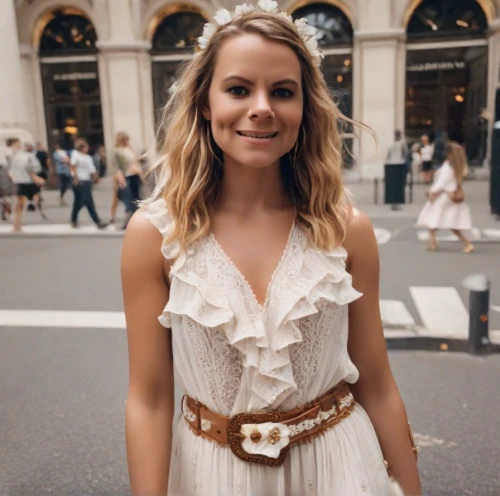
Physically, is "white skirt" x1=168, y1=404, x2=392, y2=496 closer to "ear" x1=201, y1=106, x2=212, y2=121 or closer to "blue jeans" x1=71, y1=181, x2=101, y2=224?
"ear" x1=201, y1=106, x2=212, y2=121

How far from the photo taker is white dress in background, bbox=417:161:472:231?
29.5ft

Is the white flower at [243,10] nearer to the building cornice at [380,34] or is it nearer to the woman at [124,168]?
the woman at [124,168]

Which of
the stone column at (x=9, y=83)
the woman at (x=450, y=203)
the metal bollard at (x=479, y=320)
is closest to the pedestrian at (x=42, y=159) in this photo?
the stone column at (x=9, y=83)

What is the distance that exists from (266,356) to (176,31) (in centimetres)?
2192

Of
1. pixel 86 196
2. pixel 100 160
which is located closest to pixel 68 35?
pixel 100 160

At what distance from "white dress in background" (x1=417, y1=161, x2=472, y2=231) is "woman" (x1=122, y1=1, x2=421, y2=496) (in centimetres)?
790

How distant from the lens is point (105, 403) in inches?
166

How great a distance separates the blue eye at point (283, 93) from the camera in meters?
1.41

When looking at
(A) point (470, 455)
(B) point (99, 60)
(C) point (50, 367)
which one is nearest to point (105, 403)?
(C) point (50, 367)

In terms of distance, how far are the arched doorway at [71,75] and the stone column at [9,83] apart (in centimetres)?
349

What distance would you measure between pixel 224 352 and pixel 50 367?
12.9ft

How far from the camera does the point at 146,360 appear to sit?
4.90 feet

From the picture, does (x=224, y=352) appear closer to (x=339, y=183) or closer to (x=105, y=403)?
(x=339, y=183)

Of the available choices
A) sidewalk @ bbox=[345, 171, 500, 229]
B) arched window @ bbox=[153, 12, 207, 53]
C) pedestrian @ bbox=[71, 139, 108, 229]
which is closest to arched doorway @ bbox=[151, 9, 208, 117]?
arched window @ bbox=[153, 12, 207, 53]
